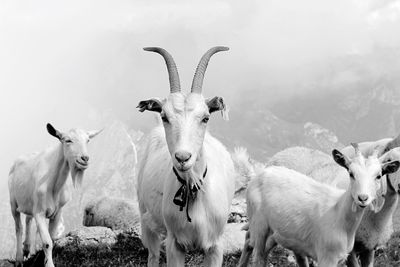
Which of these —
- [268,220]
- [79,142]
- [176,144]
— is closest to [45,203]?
[79,142]

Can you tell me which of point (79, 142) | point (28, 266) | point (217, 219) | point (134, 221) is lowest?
point (28, 266)

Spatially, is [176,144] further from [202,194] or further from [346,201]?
[346,201]

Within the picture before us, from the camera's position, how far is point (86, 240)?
37.4ft

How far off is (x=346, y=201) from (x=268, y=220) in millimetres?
1527

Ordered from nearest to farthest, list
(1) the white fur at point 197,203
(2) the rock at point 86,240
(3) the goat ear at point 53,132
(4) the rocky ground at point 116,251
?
1. (1) the white fur at point 197,203
2. (4) the rocky ground at point 116,251
3. (3) the goat ear at point 53,132
4. (2) the rock at point 86,240

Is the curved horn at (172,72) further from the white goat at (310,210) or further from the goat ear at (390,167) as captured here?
the goat ear at (390,167)

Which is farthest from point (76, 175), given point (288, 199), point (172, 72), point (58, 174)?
point (172, 72)

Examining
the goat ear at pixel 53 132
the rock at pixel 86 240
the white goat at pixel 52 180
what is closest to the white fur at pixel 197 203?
the white goat at pixel 52 180

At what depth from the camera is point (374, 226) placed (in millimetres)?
7906

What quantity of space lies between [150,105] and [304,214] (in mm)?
3264

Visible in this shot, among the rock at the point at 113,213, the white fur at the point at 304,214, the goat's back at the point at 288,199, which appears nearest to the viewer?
the white fur at the point at 304,214

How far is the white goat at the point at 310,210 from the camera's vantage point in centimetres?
707

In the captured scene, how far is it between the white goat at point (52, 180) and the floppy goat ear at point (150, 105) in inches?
193

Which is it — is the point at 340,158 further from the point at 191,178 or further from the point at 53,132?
the point at 53,132
